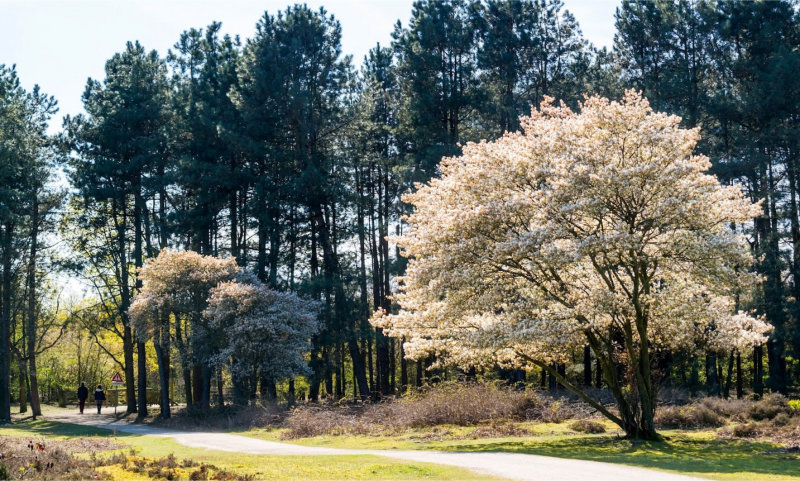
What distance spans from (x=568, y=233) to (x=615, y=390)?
4.58 metres

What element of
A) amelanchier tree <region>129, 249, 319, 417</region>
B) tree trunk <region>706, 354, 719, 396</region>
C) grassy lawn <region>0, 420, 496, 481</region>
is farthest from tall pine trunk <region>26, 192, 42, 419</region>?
tree trunk <region>706, 354, 719, 396</region>

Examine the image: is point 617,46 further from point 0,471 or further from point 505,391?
point 0,471

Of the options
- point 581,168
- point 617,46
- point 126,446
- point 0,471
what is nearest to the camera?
point 0,471

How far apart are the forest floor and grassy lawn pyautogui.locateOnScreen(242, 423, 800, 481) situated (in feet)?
0.77

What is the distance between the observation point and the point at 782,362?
109ft

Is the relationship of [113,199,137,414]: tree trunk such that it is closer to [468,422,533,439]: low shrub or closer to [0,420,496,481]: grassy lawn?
[0,420,496,481]: grassy lawn

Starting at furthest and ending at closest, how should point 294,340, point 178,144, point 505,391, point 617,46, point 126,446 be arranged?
1. point 178,144
2. point 617,46
3. point 294,340
4. point 505,391
5. point 126,446

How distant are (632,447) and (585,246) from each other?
196 inches

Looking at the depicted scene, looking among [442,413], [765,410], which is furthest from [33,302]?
[765,410]

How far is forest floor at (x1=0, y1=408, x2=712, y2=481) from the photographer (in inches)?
457

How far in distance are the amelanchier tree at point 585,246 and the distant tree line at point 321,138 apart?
16.1 m

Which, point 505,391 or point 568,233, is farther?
point 505,391

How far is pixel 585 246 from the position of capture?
16.8m

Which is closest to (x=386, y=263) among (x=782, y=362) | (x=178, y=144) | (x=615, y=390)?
(x=178, y=144)
